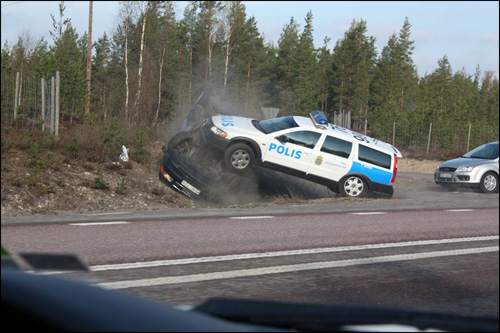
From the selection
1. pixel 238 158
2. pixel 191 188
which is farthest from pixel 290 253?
pixel 191 188

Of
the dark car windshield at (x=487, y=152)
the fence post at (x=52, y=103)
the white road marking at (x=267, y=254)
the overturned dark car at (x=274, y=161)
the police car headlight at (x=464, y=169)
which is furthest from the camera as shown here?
the dark car windshield at (x=487, y=152)

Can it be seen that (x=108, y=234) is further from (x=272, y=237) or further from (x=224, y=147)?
(x=224, y=147)

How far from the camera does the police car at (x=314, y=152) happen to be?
13945 mm

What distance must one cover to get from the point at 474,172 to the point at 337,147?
202 inches

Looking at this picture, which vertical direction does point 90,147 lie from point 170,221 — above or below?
above

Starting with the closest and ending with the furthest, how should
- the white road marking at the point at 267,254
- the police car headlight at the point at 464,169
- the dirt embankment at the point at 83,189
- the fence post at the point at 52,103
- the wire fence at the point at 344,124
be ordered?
1. the white road marking at the point at 267,254
2. the dirt embankment at the point at 83,189
3. the wire fence at the point at 344,124
4. the fence post at the point at 52,103
5. the police car headlight at the point at 464,169

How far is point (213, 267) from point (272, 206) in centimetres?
644

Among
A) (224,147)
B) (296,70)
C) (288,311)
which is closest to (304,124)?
(224,147)

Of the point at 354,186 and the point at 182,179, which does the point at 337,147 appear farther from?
the point at 182,179

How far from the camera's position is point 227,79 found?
52.7 meters

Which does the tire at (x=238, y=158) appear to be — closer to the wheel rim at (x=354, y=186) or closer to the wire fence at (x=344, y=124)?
the wheel rim at (x=354, y=186)

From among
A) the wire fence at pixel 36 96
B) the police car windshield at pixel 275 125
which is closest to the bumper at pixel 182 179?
the police car windshield at pixel 275 125

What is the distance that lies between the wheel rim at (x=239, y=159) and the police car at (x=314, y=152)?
0.04 metres

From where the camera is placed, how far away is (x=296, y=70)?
64.1m
